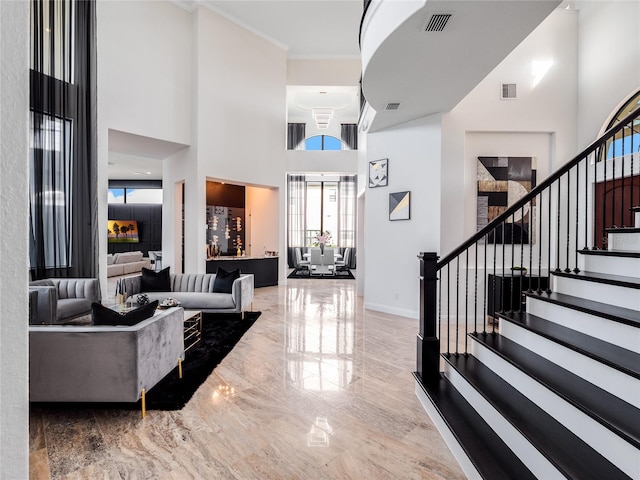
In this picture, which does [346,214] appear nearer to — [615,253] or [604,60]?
[604,60]

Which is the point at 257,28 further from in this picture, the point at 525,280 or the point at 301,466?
the point at 301,466

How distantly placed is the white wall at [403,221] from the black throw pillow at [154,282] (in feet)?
11.8

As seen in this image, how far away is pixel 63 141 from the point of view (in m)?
5.48

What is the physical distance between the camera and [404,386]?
3107 millimetres

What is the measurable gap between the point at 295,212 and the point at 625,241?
11082 millimetres

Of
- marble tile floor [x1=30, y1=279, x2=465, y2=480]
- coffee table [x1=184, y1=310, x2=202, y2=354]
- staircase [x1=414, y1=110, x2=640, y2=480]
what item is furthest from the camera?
coffee table [x1=184, y1=310, x2=202, y2=354]

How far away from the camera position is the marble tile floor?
2.02m

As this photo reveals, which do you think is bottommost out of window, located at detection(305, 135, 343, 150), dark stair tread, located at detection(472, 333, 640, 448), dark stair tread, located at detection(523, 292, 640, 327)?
→ dark stair tread, located at detection(472, 333, 640, 448)

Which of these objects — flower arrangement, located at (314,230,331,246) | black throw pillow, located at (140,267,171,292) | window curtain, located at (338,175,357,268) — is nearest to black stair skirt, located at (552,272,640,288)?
black throw pillow, located at (140,267,171,292)

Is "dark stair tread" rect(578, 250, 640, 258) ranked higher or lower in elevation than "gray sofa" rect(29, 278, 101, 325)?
higher

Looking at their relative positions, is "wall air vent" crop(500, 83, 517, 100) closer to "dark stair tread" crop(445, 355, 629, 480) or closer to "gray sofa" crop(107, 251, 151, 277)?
"dark stair tread" crop(445, 355, 629, 480)

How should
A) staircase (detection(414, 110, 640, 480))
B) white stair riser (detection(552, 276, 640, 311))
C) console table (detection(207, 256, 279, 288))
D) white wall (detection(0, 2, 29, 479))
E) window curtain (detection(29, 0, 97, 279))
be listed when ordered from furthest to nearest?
console table (detection(207, 256, 279, 288)) < window curtain (detection(29, 0, 97, 279)) < white stair riser (detection(552, 276, 640, 311)) < staircase (detection(414, 110, 640, 480)) < white wall (detection(0, 2, 29, 479))

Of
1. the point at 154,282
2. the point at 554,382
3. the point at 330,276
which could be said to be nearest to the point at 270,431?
the point at 554,382

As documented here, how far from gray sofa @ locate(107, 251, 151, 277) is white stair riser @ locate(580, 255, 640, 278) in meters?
11.4
